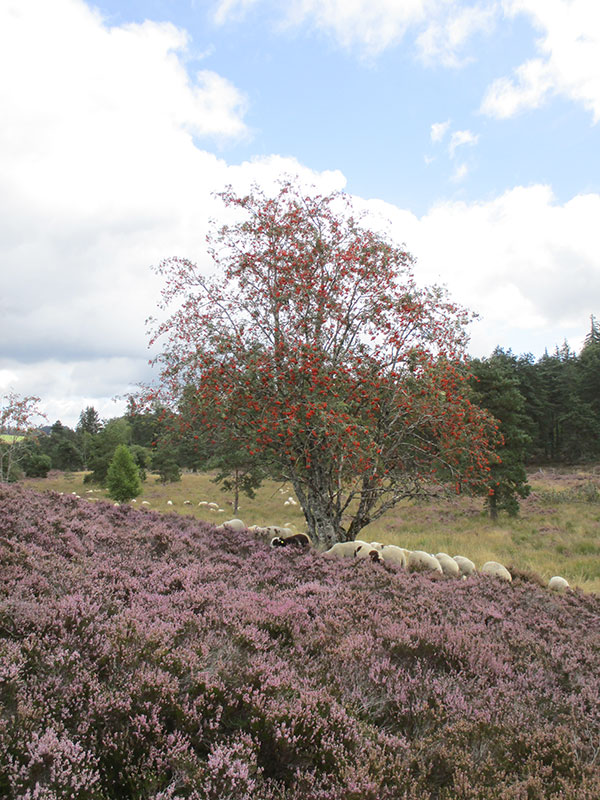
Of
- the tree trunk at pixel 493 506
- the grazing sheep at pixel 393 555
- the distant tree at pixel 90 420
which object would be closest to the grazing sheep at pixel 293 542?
the grazing sheep at pixel 393 555

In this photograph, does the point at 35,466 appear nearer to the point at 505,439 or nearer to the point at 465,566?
the point at 505,439

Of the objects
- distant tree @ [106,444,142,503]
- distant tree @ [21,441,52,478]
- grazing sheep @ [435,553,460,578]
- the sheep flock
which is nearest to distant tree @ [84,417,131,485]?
distant tree @ [21,441,52,478]

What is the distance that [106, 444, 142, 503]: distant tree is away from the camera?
105 feet

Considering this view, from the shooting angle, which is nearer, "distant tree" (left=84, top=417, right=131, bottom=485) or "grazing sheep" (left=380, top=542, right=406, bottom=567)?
"grazing sheep" (left=380, top=542, right=406, bottom=567)

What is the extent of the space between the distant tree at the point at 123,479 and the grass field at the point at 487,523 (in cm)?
238

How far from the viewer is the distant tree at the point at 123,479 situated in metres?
32.0

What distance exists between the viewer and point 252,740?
10.6ft

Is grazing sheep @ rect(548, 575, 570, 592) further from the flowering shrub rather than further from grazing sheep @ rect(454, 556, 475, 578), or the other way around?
the flowering shrub

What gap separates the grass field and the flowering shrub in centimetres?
782

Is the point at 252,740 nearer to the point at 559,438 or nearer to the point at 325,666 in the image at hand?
the point at 325,666

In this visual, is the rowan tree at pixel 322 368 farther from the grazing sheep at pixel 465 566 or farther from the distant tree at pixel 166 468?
the distant tree at pixel 166 468

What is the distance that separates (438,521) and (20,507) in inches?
934

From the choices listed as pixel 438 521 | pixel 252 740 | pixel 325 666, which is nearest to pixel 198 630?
pixel 325 666

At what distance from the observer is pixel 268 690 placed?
3.72 meters
